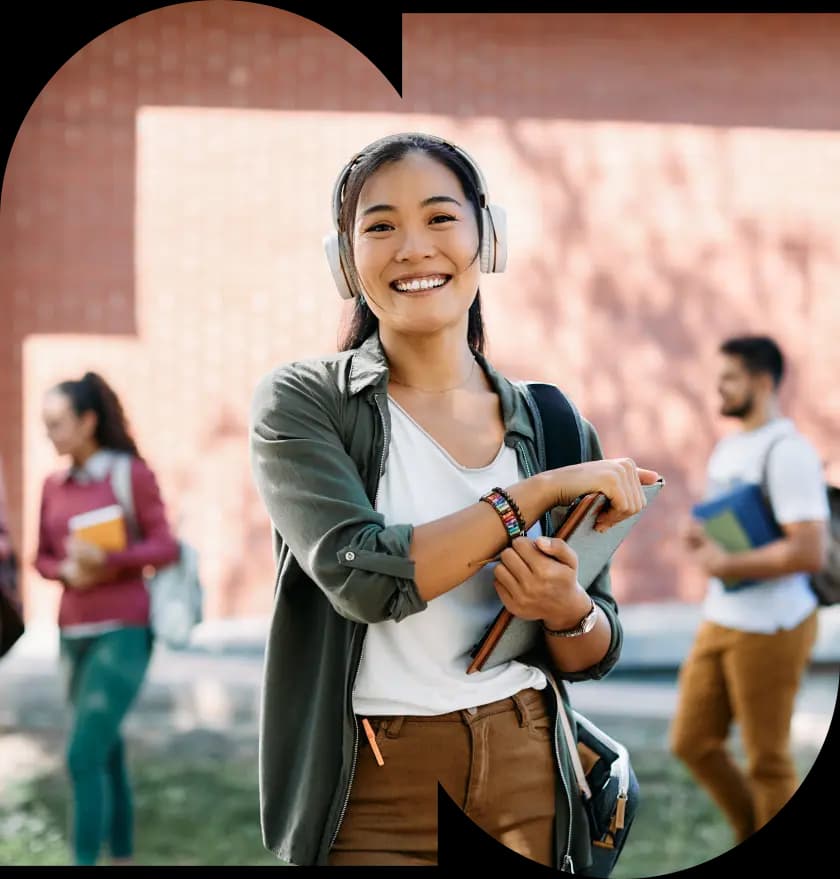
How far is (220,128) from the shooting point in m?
6.05

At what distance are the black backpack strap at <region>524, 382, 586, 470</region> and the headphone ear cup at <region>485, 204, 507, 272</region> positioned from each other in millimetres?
202

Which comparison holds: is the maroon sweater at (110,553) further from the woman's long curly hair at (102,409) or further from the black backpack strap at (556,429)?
the black backpack strap at (556,429)

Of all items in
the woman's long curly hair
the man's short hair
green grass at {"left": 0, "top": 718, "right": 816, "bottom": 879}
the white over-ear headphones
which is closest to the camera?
the white over-ear headphones

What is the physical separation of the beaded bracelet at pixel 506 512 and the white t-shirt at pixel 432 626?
11 centimetres

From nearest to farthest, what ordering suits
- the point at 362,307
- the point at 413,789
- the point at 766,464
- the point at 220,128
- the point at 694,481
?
the point at 413,789, the point at 362,307, the point at 766,464, the point at 220,128, the point at 694,481

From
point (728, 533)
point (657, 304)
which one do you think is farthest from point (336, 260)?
point (657, 304)

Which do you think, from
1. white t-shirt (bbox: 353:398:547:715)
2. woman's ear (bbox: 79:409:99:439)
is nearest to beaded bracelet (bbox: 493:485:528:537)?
white t-shirt (bbox: 353:398:547:715)

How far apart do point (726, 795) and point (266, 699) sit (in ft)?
8.96

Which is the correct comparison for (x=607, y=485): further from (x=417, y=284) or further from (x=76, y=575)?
(x=76, y=575)

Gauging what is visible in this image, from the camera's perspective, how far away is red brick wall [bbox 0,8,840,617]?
6023 millimetres

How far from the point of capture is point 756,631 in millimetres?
4234

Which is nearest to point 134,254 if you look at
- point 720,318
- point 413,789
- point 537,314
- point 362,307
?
point 537,314

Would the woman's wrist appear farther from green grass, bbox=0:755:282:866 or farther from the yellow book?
green grass, bbox=0:755:282:866

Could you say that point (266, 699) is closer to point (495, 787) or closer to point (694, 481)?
point (495, 787)
